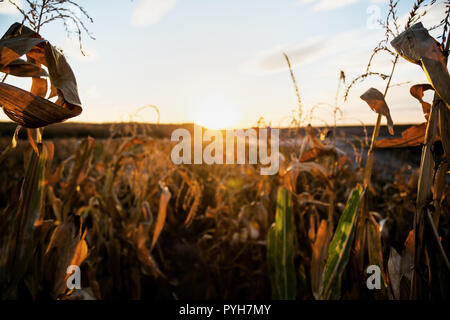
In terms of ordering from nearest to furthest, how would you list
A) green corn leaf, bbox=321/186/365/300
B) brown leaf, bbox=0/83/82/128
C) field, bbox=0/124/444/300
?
brown leaf, bbox=0/83/82/128
green corn leaf, bbox=321/186/365/300
field, bbox=0/124/444/300

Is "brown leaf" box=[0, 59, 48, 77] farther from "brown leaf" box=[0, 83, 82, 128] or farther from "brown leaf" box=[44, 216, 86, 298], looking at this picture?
"brown leaf" box=[44, 216, 86, 298]

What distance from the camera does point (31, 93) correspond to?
49cm

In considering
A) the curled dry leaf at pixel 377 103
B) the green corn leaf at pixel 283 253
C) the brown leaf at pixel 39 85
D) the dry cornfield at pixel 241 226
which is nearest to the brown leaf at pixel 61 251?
the dry cornfield at pixel 241 226

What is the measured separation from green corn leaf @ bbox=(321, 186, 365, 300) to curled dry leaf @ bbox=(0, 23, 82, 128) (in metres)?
0.84

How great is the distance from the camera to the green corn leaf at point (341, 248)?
2.89 feet

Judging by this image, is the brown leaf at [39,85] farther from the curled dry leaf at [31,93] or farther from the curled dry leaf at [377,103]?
the curled dry leaf at [377,103]

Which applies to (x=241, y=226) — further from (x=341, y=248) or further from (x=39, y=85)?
(x=39, y=85)

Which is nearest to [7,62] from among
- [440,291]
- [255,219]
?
[440,291]

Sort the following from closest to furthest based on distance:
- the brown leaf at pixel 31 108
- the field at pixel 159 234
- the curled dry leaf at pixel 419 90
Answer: the brown leaf at pixel 31 108 → the curled dry leaf at pixel 419 90 → the field at pixel 159 234

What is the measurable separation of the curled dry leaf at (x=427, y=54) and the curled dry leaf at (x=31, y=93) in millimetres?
694

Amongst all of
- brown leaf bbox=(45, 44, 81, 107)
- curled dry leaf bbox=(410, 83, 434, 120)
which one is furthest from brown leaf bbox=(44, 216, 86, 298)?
curled dry leaf bbox=(410, 83, 434, 120)

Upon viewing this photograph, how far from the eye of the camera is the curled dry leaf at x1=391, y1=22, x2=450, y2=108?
0.53 metres

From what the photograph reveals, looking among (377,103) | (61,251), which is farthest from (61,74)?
(377,103)

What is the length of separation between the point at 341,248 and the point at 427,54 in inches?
24.8
